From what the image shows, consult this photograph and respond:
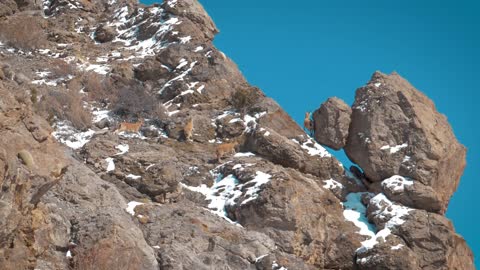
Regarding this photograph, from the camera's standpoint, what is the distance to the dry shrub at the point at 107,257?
46.6 feet

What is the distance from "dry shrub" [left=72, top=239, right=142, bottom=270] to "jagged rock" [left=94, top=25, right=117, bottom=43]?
23226 mm

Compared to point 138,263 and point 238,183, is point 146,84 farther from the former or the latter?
point 138,263

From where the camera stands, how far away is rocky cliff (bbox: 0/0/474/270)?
14.0 metres

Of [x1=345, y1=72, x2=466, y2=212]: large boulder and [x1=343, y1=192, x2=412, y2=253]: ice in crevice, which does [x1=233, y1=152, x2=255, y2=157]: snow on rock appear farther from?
[x1=345, y1=72, x2=466, y2=212]: large boulder

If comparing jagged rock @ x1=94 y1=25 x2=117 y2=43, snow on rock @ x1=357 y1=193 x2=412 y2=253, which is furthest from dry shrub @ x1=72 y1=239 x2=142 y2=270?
jagged rock @ x1=94 y1=25 x2=117 y2=43

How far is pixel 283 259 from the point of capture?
56.6 ft

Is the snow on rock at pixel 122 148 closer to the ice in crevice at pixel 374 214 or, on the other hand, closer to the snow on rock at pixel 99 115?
the snow on rock at pixel 99 115

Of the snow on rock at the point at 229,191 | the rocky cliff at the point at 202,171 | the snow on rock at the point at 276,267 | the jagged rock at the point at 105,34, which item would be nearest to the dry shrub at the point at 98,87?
the rocky cliff at the point at 202,171

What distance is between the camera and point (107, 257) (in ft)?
47.1

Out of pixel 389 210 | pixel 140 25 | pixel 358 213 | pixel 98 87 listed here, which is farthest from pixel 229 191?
pixel 140 25

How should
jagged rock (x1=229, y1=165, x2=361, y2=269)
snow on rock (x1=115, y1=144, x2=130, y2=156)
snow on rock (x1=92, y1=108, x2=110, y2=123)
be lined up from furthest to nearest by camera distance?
snow on rock (x1=92, y1=108, x2=110, y2=123) → snow on rock (x1=115, y1=144, x2=130, y2=156) → jagged rock (x1=229, y1=165, x2=361, y2=269)

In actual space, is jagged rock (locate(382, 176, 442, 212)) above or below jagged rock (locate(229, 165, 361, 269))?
above

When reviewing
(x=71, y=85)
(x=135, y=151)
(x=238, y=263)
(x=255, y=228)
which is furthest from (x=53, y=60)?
(x=238, y=263)

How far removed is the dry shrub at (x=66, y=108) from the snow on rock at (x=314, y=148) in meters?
8.15
